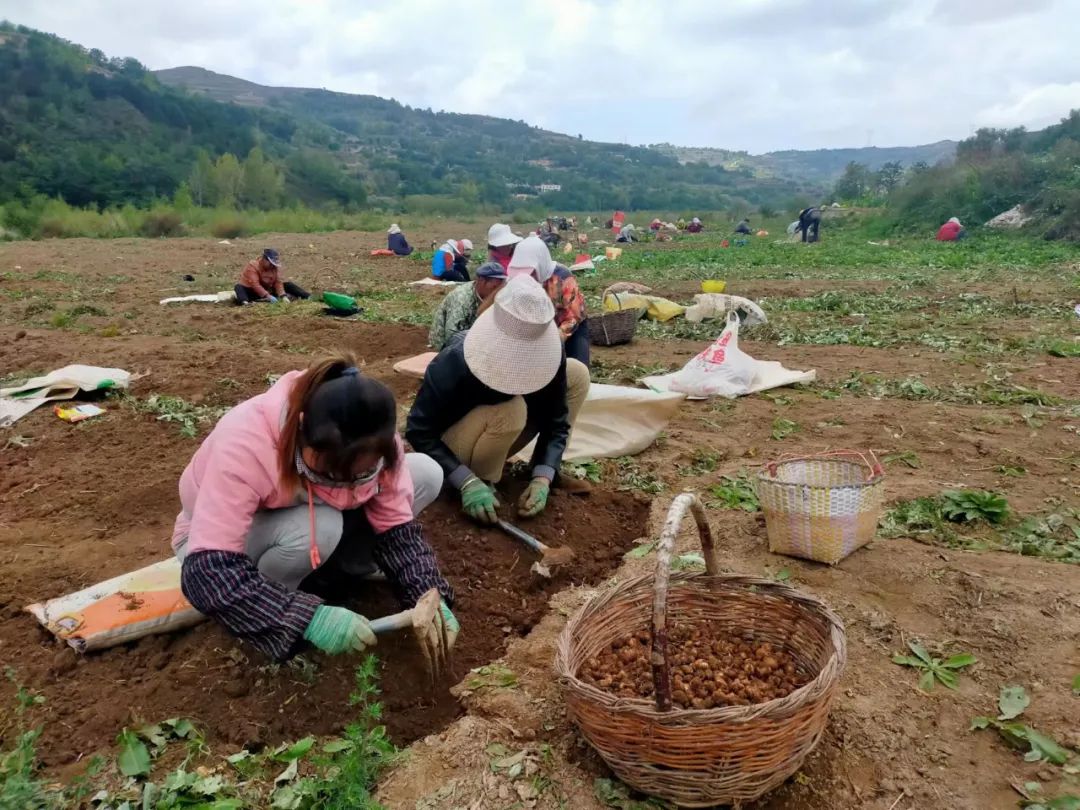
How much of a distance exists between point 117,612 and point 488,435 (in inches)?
57.0

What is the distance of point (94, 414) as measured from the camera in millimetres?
4891

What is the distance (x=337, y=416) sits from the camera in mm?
1859

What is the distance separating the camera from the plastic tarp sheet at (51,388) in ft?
15.8

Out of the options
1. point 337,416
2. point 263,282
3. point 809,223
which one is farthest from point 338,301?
point 809,223

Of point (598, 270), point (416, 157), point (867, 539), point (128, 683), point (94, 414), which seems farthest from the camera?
point (416, 157)

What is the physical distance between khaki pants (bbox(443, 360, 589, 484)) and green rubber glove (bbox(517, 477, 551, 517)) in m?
0.19

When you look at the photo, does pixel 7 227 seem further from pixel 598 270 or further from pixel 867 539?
pixel 867 539

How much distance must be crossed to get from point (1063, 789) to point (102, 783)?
2307 millimetres

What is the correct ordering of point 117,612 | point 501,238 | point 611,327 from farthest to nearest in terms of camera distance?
point 611,327
point 501,238
point 117,612

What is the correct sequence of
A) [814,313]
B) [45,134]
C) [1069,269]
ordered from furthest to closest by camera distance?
[45,134] < [1069,269] < [814,313]

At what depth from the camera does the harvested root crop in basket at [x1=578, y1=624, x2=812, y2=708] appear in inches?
78.7

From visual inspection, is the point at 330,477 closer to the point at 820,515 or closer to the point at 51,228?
the point at 820,515

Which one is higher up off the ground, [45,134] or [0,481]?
[45,134]

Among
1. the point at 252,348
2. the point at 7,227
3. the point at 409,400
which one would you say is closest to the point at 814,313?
the point at 409,400
